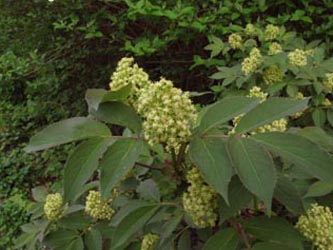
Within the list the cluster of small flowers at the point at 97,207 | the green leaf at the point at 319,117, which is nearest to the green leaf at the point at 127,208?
the cluster of small flowers at the point at 97,207

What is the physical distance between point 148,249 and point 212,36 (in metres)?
2.03

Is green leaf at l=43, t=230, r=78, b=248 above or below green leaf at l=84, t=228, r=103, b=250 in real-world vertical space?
below

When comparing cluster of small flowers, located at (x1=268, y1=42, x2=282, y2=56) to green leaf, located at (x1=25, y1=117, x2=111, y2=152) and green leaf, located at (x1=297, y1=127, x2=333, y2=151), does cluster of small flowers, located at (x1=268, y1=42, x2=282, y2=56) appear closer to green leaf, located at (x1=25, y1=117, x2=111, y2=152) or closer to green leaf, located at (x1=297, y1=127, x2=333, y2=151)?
green leaf, located at (x1=297, y1=127, x2=333, y2=151)

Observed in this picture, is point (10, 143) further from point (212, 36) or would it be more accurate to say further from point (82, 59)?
point (212, 36)

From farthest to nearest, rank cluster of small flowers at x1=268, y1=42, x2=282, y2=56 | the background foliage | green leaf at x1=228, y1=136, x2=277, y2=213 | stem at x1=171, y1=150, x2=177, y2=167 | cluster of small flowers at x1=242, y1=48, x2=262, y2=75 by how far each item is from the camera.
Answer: the background foliage
cluster of small flowers at x1=268, y1=42, x2=282, y2=56
cluster of small flowers at x1=242, y1=48, x2=262, y2=75
stem at x1=171, y1=150, x2=177, y2=167
green leaf at x1=228, y1=136, x2=277, y2=213

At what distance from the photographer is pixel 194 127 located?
48.7 inches

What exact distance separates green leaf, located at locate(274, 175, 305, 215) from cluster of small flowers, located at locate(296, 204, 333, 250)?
78mm

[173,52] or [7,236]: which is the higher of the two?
[173,52]

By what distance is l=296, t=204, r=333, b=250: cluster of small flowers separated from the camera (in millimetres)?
1233

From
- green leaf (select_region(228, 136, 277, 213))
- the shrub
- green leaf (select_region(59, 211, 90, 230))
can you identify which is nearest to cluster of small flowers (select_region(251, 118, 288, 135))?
the shrub

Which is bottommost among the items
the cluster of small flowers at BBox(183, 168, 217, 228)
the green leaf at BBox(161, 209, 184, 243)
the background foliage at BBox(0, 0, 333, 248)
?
the background foliage at BBox(0, 0, 333, 248)

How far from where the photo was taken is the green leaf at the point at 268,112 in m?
1.15

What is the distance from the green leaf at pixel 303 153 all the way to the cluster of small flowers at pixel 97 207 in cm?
63

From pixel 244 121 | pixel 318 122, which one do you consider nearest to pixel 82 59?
pixel 318 122
